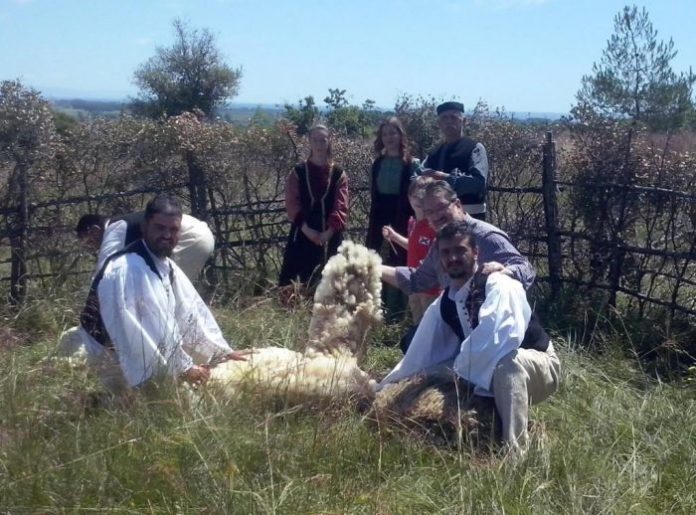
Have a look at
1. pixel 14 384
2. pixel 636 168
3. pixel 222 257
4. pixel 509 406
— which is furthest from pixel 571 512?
pixel 222 257

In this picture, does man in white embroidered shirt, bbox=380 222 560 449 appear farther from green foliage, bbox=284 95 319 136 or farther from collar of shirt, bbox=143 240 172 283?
green foliage, bbox=284 95 319 136

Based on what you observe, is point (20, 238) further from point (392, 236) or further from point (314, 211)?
point (392, 236)

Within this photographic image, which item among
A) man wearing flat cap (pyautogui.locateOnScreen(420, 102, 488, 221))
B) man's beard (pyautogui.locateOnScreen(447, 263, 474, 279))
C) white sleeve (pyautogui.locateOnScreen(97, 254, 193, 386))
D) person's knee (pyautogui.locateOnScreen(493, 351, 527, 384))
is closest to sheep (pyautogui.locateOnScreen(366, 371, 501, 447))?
person's knee (pyautogui.locateOnScreen(493, 351, 527, 384))

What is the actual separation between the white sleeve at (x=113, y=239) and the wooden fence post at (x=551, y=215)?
398cm

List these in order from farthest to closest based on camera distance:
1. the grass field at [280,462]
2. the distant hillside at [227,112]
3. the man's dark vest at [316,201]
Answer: the distant hillside at [227,112] → the man's dark vest at [316,201] → the grass field at [280,462]

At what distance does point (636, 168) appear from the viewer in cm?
798

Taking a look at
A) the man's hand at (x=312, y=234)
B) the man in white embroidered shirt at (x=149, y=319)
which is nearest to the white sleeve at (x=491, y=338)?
the man in white embroidered shirt at (x=149, y=319)

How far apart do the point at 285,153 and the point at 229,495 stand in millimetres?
5781

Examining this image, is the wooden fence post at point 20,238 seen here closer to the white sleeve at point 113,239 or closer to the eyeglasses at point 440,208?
the white sleeve at point 113,239

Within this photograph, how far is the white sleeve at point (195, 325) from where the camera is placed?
17.7 ft

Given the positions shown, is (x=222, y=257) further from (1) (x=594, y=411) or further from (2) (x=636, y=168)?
(1) (x=594, y=411)

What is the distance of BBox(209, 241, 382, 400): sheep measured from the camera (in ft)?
15.9

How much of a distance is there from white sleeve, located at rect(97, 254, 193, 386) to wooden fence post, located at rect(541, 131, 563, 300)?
4.32 m

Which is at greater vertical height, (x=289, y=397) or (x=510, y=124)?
(x=510, y=124)
